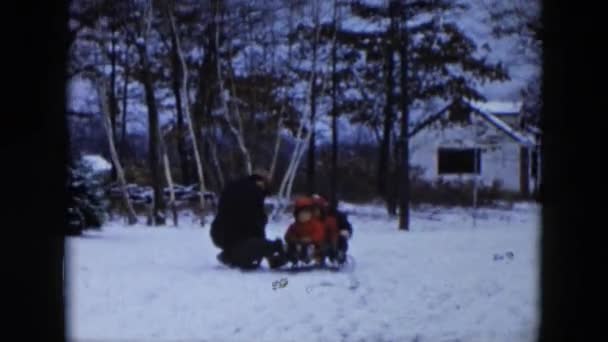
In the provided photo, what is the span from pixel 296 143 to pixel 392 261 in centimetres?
367

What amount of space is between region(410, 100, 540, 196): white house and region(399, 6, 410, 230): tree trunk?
0.11m

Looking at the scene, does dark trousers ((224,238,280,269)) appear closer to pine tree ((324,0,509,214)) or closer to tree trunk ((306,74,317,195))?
pine tree ((324,0,509,214))

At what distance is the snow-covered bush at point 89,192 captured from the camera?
25.8 ft

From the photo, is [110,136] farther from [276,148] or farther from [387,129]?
[387,129]

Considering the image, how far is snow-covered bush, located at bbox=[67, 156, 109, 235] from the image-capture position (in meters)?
7.88

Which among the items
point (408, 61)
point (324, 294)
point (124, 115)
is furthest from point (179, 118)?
point (324, 294)

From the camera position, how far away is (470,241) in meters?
7.63

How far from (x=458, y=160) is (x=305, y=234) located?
2.12 m

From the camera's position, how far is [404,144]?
10156 mm

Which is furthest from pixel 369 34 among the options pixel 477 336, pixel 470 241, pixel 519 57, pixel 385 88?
pixel 477 336

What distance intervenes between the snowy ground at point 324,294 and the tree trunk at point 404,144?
5.21ft

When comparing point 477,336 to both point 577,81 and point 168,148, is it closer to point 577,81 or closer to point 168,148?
point 577,81

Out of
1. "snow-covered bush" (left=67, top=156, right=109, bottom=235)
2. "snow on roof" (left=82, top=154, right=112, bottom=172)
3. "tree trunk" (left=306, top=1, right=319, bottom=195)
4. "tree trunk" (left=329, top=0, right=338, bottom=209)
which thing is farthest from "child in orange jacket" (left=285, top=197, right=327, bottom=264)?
"tree trunk" (left=306, top=1, right=319, bottom=195)

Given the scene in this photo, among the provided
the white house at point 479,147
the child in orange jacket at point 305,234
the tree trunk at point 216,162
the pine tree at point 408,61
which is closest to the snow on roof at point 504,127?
the white house at point 479,147
